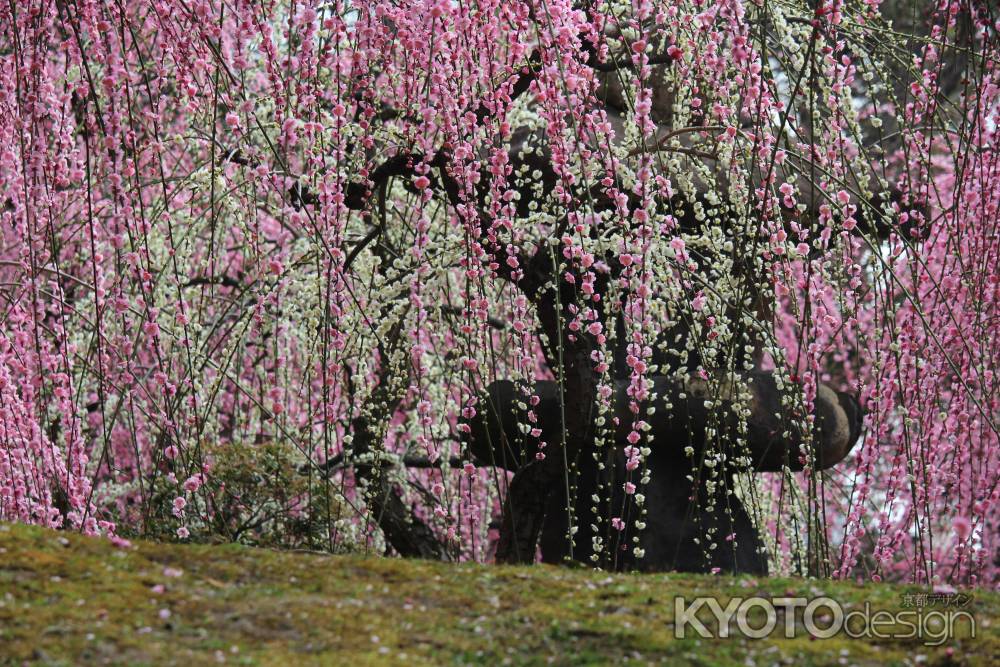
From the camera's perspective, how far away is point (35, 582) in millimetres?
2568

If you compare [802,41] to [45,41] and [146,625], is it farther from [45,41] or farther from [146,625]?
[146,625]

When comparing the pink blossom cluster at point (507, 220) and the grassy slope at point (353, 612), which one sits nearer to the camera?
the grassy slope at point (353, 612)

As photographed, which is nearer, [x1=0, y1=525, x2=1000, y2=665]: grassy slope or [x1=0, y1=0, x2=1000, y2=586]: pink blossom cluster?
[x1=0, y1=525, x2=1000, y2=665]: grassy slope

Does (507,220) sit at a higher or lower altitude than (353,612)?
higher

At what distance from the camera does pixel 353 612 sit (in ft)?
8.28

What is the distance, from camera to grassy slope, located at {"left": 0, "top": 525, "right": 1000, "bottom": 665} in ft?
7.55

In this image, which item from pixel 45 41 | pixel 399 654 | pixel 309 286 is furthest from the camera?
pixel 309 286

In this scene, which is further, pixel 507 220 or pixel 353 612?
pixel 507 220

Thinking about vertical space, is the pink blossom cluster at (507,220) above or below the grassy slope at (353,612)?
above

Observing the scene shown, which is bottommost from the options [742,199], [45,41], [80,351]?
[80,351]

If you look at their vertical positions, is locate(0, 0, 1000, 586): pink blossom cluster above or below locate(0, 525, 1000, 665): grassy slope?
above

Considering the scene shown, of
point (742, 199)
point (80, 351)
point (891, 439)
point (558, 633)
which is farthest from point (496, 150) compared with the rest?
point (891, 439)

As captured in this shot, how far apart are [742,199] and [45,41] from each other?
2370mm

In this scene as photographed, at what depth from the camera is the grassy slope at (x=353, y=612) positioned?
7.55 feet
